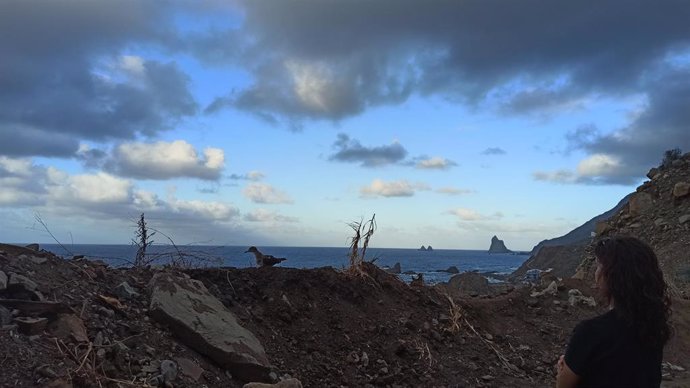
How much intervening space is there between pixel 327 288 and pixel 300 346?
1.41 metres

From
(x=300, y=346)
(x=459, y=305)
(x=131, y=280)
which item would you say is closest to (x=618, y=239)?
(x=300, y=346)

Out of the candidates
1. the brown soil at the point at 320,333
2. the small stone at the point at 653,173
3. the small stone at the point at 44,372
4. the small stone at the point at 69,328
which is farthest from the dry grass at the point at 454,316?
the small stone at the point at 653,173

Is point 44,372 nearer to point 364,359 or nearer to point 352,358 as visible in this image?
point 352,358

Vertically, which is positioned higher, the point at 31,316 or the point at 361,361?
the point at 31,316

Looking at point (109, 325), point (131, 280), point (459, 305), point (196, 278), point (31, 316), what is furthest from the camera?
point (459, 305)

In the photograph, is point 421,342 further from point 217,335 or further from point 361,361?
point 217,335

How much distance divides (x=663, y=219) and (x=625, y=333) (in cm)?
1650

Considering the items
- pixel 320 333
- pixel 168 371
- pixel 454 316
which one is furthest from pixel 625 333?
pixel 454 316

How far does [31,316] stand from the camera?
187 inches

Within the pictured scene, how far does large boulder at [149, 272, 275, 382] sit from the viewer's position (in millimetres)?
5539

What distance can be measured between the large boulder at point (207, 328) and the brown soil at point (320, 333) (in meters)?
0.11

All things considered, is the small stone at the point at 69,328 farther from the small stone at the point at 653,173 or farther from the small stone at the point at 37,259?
the small stone at the point at 653,173

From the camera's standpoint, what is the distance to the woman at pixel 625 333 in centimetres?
282

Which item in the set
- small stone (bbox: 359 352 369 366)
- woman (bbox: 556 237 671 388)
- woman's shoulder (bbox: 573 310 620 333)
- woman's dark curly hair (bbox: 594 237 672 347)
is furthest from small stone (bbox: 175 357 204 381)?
woman's dark curly hair (bbox: 594 237 672 347)
